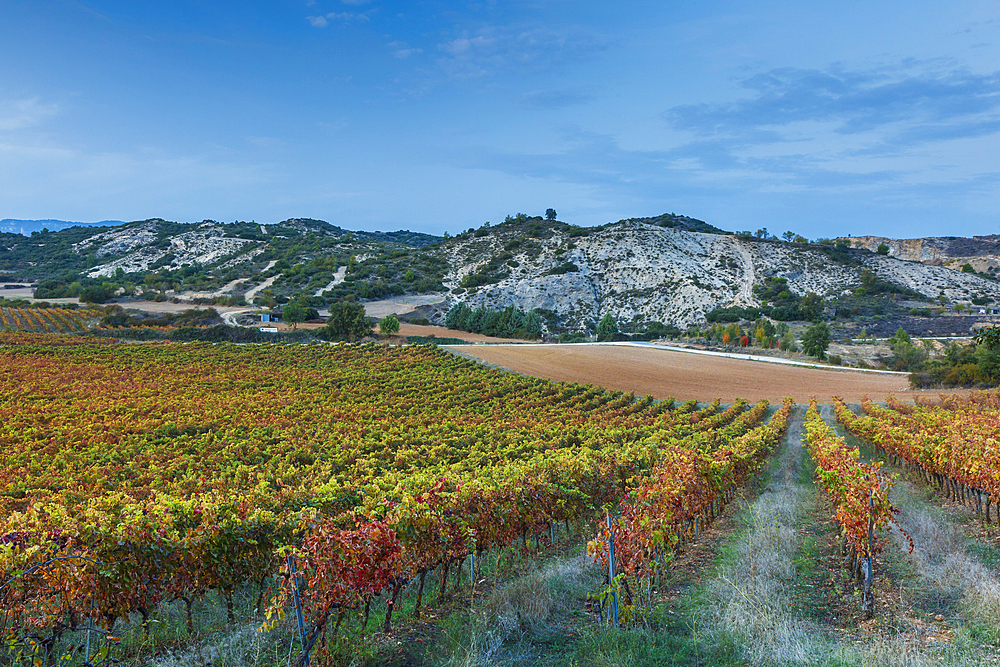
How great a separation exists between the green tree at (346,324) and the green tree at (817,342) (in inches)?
1596

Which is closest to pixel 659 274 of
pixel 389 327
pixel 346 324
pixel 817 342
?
pixel 817 342

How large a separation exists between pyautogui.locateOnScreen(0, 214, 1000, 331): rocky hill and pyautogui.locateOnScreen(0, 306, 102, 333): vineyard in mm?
18100

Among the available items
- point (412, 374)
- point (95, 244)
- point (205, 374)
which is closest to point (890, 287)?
point (412, 374)

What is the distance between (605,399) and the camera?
31500 millimetres

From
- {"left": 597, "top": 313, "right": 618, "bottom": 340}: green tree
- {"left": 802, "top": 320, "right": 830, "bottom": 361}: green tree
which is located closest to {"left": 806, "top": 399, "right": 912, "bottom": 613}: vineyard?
{"left": 802, "top": 320, "right": 830, "bottom": 361}: green tree

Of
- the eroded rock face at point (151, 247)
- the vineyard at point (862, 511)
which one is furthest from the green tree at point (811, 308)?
the eroded rock face at point (151, 247)

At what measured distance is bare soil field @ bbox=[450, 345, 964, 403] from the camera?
122 feet

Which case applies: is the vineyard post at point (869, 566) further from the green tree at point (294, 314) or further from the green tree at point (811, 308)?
the green tree at point (811, 308)

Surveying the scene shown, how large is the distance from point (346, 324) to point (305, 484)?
41324 mm

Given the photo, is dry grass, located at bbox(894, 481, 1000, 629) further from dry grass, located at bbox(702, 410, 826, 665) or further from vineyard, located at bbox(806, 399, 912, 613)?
dry grass, located at bbox(702, 410, 826, 665)

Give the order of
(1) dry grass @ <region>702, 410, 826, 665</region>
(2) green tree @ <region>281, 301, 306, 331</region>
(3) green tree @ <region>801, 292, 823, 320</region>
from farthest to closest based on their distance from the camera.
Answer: (3) green tree @ <region>801, 292, 823, 320</region>, (2) green tree @ <region>281, 301, 306, 331</region>, (1) dry grass @ <region>702, 410, 826, 665</region>

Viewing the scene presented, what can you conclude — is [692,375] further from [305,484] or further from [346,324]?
[305,484]

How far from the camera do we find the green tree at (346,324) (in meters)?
51.5

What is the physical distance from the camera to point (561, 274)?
306 feet
